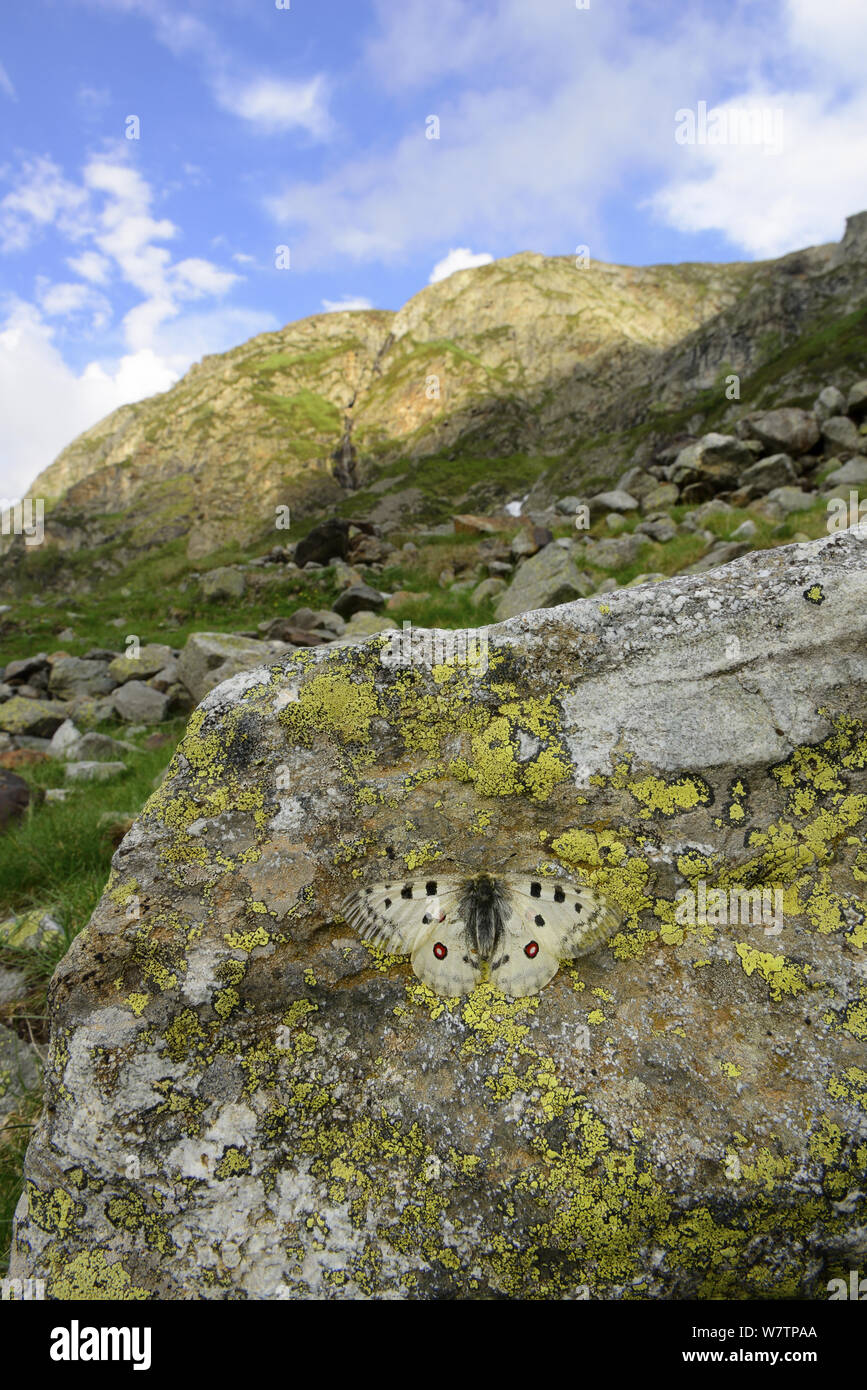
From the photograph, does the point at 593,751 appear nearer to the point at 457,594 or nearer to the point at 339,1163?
the point at 339,1163

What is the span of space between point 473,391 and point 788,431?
155 metres

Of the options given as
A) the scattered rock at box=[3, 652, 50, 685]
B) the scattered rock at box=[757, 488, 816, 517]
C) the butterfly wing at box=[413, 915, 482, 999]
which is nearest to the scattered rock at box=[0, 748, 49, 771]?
A: the scattered rock at box=[3, 652, 50, 685]

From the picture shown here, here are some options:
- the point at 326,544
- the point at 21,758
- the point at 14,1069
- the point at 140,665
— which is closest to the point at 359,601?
the point at 140,665

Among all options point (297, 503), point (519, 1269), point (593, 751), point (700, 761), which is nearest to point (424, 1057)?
point (519, 1269)

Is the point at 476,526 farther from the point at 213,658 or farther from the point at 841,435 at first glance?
the point at 213,658

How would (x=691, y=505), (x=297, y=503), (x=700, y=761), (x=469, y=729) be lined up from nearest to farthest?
(x=700, y=761) → (x=469, y=729) → (x=691, y=505) → (x=297, y=503)

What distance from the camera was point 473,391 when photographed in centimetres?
16088

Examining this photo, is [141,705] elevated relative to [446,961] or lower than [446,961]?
elevated

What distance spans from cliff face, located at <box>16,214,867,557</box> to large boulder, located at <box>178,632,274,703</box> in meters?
42.0

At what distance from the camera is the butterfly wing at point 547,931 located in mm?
2930

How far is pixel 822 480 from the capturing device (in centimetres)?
1891

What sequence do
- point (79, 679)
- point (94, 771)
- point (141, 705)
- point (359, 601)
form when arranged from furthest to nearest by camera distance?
point (79, 679) < point (359, 601) < point (141, 705) < point (94, 771)

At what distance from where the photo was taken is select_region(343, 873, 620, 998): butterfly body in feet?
9.65
